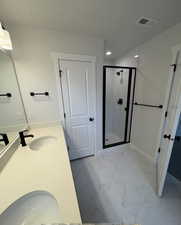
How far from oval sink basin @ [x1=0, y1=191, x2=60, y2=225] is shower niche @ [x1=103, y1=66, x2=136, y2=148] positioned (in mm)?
1789

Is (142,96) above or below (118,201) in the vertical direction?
above

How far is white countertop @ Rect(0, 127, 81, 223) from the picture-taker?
599 mm

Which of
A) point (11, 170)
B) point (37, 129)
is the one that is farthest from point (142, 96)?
point (11, 170)

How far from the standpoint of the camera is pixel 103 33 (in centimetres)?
169

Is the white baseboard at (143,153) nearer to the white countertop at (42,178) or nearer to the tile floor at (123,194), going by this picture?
the tile floor at (123,194)

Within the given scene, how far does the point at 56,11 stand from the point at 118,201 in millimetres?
2616

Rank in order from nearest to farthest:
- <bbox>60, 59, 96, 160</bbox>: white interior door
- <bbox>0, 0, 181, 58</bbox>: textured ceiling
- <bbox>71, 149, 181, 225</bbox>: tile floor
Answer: <bbox>0, 0, 181, 58</bbox>: textured ceiling
<bbox>71, 149, 181, 225</bbox>: tile floor
<bbox>60, 59, 96, 160</bbox>: white interior door

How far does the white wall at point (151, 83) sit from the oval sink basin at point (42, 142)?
1917 mm

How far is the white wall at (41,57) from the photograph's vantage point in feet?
4.98

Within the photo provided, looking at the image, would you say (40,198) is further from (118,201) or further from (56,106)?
(56,106)

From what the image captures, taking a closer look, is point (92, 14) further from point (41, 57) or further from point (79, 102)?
point (79, 102)

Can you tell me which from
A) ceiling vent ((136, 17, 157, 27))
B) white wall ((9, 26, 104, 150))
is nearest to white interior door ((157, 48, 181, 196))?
ceiling vent ((136, 17, 157, 27))

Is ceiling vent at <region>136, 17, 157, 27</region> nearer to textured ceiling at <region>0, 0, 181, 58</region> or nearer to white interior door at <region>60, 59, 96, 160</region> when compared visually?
textured ceiling at <region>0, 0, 181, 58</region>

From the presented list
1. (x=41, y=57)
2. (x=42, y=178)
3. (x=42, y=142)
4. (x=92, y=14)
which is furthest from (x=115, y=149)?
(x=92, y=14)
